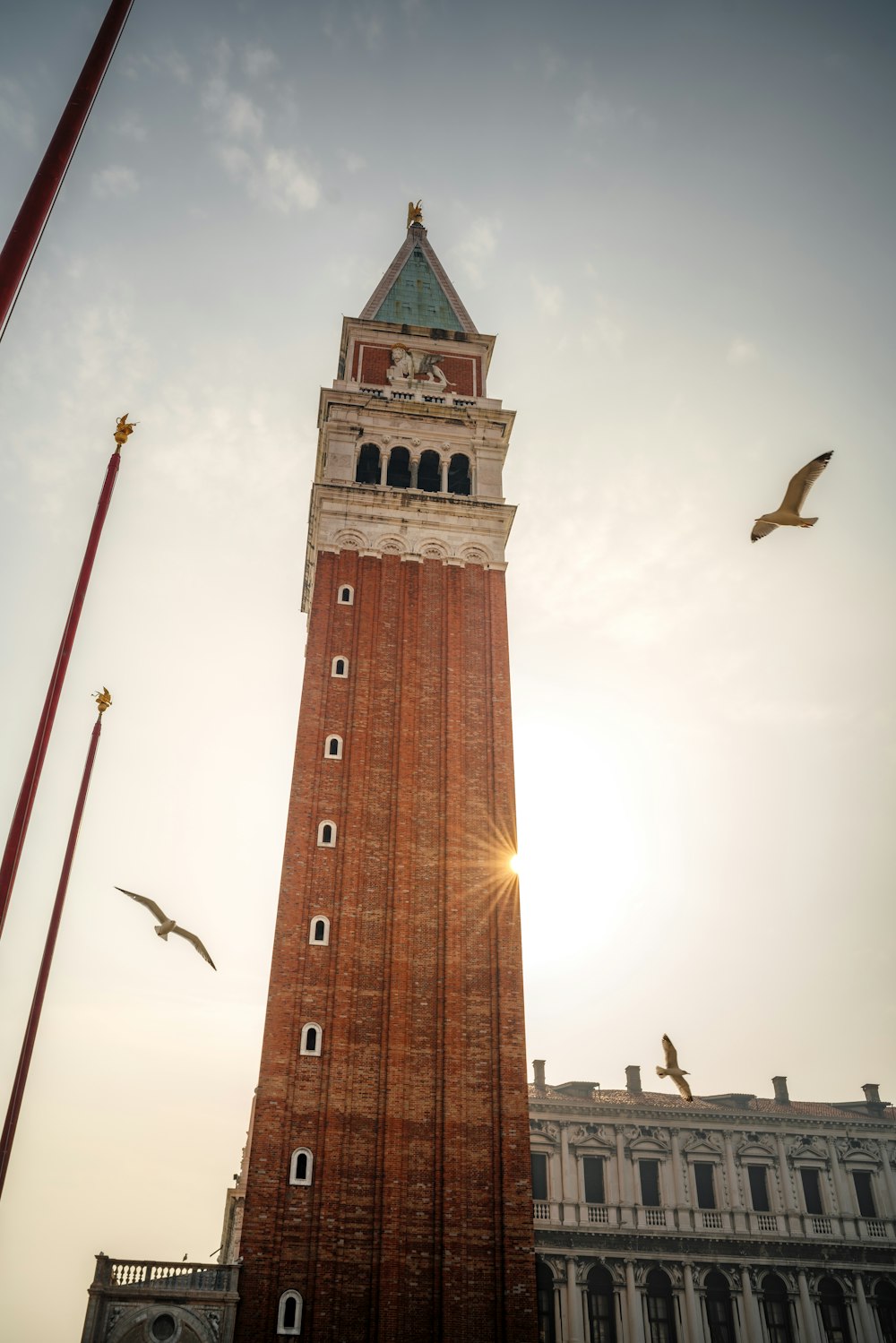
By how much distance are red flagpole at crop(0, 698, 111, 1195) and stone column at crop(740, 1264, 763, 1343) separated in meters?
36.8

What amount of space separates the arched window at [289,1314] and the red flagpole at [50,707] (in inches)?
630

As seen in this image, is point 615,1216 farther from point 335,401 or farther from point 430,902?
point 335,401

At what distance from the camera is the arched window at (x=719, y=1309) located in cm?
4322

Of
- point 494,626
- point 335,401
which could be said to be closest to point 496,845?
point 494,626

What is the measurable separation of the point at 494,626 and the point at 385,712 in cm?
609

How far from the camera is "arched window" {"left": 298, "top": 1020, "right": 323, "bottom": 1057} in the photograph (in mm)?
28484

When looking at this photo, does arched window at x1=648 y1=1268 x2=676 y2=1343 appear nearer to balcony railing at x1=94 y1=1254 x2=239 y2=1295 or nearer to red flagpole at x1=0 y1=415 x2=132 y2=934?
balcony railing at x1=94 y1=1254 x2=239 y2=1295

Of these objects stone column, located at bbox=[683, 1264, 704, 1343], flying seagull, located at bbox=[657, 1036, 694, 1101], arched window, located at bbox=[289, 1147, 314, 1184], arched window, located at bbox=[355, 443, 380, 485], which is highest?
arched window, located at bbox=[355, 443, 380, 485]

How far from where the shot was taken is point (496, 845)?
33.6m

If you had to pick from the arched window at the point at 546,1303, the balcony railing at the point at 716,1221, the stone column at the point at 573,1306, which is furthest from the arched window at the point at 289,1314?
the balcony railing at the point at 716,1221

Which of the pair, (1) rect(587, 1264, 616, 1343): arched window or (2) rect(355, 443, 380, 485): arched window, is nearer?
(2) rect(355, 443, 380, 485): arched window

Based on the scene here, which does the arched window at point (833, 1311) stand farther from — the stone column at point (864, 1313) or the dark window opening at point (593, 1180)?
the dark window opening at point (593, 1180)

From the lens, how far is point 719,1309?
4394 cm

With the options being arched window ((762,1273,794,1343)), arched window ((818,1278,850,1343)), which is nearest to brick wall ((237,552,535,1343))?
arched window ((762,1273,794,1343))
